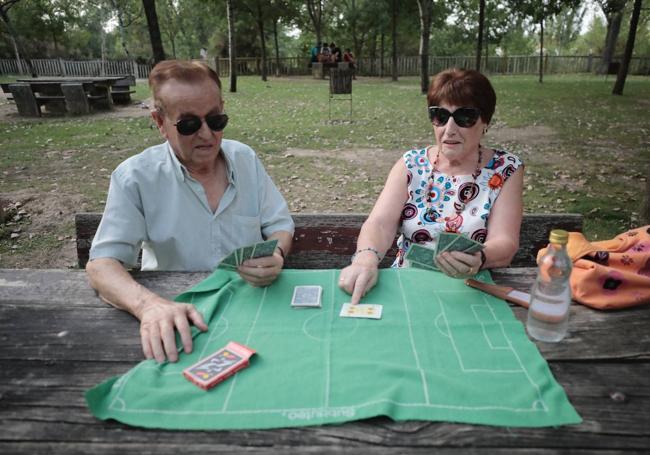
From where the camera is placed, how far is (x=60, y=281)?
6.35 feet

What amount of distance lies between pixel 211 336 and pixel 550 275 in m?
1.15

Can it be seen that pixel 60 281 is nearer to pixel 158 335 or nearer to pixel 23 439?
pixel 158 335

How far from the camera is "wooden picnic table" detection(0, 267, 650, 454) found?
1087 millimetres

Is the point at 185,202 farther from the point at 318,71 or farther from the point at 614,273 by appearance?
the point at 318,71

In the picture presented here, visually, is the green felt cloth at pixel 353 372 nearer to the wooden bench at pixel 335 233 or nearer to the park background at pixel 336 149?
the wooden bench at pixel 335 233

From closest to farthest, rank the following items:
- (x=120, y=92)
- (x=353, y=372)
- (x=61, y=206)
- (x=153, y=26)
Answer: (x=353, y=372) → (x=61, y=206) → (x=153, y=26) → (x=120, y=92)

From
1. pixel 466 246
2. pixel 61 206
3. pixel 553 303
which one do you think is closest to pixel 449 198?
pixel 466 246

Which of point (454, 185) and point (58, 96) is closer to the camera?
point (454, 185)

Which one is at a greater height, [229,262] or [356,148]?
[229,262]

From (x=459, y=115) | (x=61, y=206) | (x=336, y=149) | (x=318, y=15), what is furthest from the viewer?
(x=318, y=15)

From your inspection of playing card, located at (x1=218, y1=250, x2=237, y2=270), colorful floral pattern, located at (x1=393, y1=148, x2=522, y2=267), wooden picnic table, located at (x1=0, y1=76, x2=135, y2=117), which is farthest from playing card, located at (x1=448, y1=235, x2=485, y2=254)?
wooden picnic table, located at (x1=0, y1=76, x2=135, y2=117)

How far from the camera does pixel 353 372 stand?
4.30 ft

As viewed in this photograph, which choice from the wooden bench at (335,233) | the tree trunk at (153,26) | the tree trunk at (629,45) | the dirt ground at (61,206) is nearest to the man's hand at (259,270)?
the wooden bench at (335,233)

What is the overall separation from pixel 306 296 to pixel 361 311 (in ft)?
0.73
